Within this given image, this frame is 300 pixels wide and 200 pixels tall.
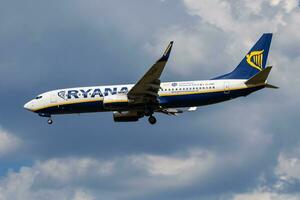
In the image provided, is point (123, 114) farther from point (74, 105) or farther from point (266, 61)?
point (266, 61)

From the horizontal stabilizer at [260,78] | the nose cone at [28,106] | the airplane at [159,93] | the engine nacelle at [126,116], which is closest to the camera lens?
the horizontal stabilizer at [260,78]

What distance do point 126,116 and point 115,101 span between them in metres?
9.78

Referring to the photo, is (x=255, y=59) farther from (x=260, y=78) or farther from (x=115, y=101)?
(x=115, y=101)

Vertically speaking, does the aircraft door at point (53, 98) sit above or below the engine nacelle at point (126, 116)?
above

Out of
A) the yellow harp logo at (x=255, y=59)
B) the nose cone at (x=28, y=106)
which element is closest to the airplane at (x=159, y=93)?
the yellow harp logo at (x=255, y=59)

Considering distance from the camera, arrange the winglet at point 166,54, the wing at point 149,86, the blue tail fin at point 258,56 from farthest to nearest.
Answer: the blue tail fin at point 258,56
the wing at point 149,86
the winglet at point 166,54

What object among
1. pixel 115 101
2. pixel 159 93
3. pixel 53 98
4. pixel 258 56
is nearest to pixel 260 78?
pixel 258 56

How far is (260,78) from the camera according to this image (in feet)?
394

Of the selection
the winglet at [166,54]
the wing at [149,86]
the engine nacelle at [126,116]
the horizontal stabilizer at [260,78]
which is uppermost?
the engine nacelle at [126,116]

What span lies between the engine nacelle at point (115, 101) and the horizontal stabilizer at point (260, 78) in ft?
44.6

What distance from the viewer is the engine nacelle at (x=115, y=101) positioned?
12206 centimetres

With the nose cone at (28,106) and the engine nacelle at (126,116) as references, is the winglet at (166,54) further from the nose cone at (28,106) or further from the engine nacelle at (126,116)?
the nose cone at (28,106)

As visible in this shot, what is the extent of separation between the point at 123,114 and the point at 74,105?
7628 millimetres

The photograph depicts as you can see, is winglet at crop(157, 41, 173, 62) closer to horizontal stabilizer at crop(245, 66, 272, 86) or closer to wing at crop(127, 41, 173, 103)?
wing at crop(127, 41, 173, 103)
